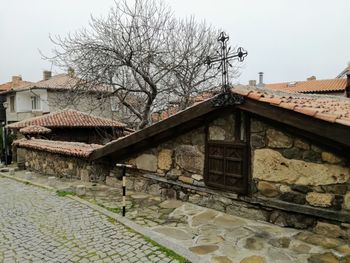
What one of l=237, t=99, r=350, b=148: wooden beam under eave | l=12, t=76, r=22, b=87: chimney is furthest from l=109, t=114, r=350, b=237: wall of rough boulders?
l=12, t=76, r=22, b=87: chimney

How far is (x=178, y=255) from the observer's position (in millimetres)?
3797

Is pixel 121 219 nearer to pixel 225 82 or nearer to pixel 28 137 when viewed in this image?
pixel 225 82

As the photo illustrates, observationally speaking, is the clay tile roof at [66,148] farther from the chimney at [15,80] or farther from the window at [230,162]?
the chimney at [15,80]

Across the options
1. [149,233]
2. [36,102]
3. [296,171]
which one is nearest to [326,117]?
[296,171]

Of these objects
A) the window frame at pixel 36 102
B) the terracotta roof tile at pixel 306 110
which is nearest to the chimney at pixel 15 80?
the window frame at pixel 36 102

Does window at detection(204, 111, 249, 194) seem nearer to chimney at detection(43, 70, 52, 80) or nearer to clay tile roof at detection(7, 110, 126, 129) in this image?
clay tile roof at detection(7, 110, 126, 129)

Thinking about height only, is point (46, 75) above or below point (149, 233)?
above

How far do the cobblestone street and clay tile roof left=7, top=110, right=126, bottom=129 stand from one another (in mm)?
10346

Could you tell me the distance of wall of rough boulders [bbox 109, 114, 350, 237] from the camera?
4219 millimetres

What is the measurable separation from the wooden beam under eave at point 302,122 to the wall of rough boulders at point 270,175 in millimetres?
383

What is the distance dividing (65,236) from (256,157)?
343 centimetres

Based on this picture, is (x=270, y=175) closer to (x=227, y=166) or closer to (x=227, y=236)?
(x=227, y=166)

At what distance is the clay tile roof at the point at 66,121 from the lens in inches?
626

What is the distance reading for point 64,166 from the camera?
912 centimetres
